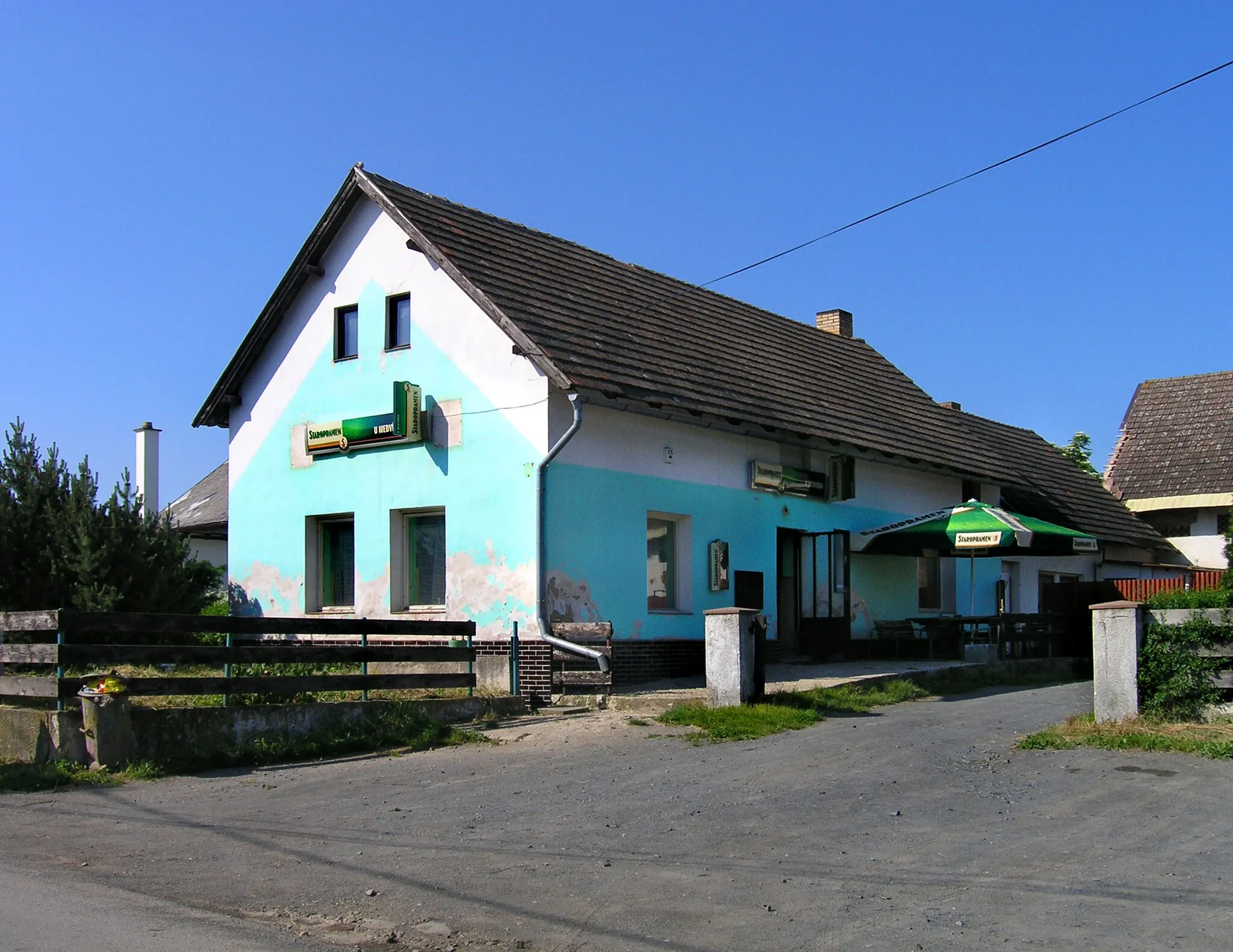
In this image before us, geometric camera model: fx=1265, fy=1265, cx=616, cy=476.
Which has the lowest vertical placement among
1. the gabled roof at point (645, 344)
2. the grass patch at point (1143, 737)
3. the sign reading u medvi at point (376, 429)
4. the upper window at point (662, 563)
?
the grass patch at point (1143, 737)

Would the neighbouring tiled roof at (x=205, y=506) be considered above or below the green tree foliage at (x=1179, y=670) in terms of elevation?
above

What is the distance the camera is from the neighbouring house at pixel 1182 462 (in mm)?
34656

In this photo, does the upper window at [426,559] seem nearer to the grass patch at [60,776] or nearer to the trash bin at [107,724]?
the trash bin at [107,724]

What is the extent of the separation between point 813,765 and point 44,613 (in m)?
7.09

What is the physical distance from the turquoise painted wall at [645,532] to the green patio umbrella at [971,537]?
661 millimetres

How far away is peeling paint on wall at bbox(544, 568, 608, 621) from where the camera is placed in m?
17.1

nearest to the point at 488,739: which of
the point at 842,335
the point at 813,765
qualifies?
the point at 813,765

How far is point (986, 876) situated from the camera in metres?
7.09

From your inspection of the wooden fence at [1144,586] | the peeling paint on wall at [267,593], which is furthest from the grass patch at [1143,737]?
the wooden fence at [1144,586]

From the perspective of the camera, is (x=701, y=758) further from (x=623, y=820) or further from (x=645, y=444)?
(x=645, y=444)

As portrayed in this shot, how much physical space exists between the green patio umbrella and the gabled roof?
1493 millimetres

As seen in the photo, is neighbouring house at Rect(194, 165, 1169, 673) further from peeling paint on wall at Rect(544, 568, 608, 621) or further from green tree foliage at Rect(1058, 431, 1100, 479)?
green tree foliage at Rect(1058, 431, 1100, 479)

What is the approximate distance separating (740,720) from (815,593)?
8.69 meters

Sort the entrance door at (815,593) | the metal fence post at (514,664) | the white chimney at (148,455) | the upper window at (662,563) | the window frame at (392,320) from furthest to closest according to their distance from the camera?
the white chimney at (148,455), the entrance door at (815,593), the window frame at (392,320), the upper window at (662,563), the metal fence post at (514,664)
